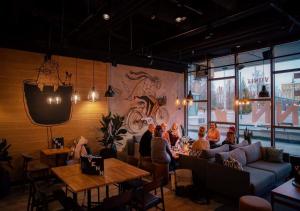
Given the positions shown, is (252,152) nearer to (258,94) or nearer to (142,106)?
(258,94)

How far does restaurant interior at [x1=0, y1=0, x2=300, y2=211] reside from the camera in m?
3.61

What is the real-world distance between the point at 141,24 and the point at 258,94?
13.4 feet

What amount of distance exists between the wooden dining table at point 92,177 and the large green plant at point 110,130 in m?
2.34

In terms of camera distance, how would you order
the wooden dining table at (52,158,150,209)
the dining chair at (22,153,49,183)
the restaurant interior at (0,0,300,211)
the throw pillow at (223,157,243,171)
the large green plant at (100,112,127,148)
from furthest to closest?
the large green plant at (100,112,127,148) < the dining chair at (22,153,49,183) < the throw pillow at (223,157,243,171) < the restaurant interior at (0,0,300,211) < the wooden dining table at (52,158,150,209)

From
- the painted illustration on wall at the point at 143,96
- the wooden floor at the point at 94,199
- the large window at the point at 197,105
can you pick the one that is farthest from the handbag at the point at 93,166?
the large window at the point at 197,105

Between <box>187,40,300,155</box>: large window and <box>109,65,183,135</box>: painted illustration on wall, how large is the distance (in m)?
1.12

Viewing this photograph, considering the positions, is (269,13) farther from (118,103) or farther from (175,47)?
(118,103)

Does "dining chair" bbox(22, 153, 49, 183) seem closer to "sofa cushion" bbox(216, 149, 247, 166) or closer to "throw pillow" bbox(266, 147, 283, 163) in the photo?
"sofa cushion" bbox(216, 149, 247, 166)

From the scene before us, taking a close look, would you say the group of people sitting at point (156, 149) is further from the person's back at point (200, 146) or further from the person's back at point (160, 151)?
the person's back at point (200, 146)

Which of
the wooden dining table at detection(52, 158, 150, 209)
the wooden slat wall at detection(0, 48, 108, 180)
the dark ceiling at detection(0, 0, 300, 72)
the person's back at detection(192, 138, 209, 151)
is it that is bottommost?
the wooden dining table at detection(52, 158, 150, 209)

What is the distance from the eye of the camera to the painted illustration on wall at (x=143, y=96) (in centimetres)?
707

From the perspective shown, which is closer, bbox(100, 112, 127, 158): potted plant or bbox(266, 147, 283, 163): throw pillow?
bbox(266, 147, 283, 163): throw pillow

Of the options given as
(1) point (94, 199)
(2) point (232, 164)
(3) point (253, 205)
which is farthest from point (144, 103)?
(3) point (253, 205)

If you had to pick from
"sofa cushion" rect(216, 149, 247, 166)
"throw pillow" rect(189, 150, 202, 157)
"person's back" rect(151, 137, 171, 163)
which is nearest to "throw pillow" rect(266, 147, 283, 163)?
"sofa cushion" rect(216, 149, 247, 166)
